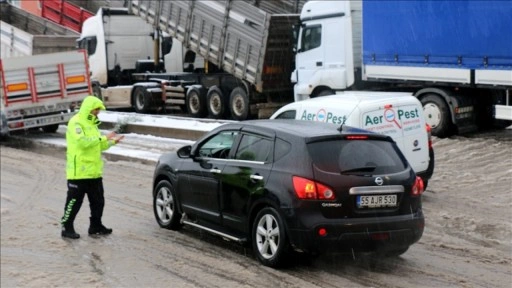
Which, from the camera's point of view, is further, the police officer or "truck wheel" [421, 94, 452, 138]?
"truck wheel" [421, 94, 452, 138]

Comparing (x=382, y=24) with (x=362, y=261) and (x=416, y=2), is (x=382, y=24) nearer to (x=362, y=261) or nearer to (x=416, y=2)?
(x=416, y=2)

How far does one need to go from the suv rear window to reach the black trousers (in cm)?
300

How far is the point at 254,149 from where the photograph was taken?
7492mm

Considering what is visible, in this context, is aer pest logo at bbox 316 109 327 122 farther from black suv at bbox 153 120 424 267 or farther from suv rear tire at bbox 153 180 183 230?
suv rear tire at bbox 153 180 183 230

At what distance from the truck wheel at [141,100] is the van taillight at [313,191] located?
1714 centimetres

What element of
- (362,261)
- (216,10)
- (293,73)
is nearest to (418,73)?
(293,73)

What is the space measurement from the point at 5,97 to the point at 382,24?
916 centimetres

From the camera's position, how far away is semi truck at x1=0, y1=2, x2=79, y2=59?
2166 centimetres

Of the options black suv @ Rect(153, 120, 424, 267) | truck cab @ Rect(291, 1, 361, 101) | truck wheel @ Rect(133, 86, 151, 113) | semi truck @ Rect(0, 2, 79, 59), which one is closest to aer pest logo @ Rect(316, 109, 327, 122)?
black suv @ Rect(153, 120, 424, 267)

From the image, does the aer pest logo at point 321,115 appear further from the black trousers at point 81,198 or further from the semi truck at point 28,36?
the semi truck at point 28,36

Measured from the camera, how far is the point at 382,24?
16.4 meters

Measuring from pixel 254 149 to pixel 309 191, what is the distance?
1028 millimetres

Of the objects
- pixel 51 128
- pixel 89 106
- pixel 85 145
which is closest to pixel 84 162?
pixel 85 145

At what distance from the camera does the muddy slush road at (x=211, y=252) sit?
6809mm
